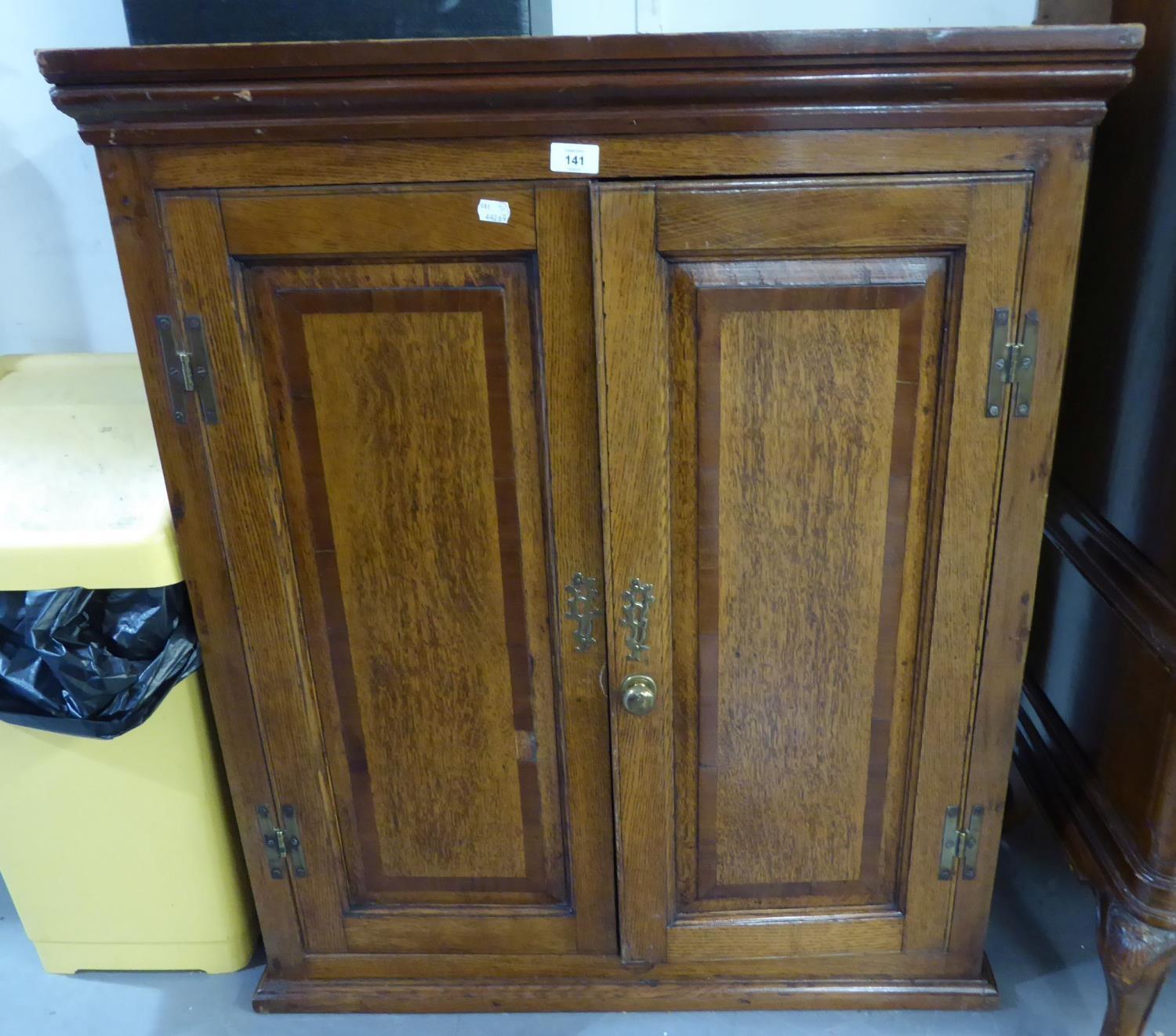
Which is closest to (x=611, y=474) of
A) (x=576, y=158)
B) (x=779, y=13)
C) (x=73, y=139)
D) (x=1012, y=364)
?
(x=576, y=158)

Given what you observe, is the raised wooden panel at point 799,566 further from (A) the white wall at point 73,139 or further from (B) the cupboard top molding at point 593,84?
(A) the white wall at point 73,139

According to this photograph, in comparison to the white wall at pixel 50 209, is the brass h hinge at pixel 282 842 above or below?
below

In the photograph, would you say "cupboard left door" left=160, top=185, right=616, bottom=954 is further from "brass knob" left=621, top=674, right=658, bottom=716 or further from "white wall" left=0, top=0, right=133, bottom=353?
"white wall" left=0, top=0, right=133, bottom=353

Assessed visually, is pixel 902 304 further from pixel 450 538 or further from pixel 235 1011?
pixel 235 1011

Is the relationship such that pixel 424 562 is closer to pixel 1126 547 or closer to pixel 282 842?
pixel 282 842

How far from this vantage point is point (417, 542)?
118cm

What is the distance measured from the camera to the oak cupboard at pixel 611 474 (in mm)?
988

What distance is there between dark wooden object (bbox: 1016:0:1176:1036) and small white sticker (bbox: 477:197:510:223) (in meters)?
0.75

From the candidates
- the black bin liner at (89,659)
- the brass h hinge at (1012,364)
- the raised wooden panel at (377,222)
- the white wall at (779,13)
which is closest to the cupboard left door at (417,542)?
the raised wooden panel at (377,222)

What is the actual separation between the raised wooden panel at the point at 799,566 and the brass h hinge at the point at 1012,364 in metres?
0.06

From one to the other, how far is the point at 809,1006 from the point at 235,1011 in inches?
33.6

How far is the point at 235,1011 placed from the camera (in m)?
1.48

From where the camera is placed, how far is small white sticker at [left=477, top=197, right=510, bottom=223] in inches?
40.4

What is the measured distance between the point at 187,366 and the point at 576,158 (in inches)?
19.1
